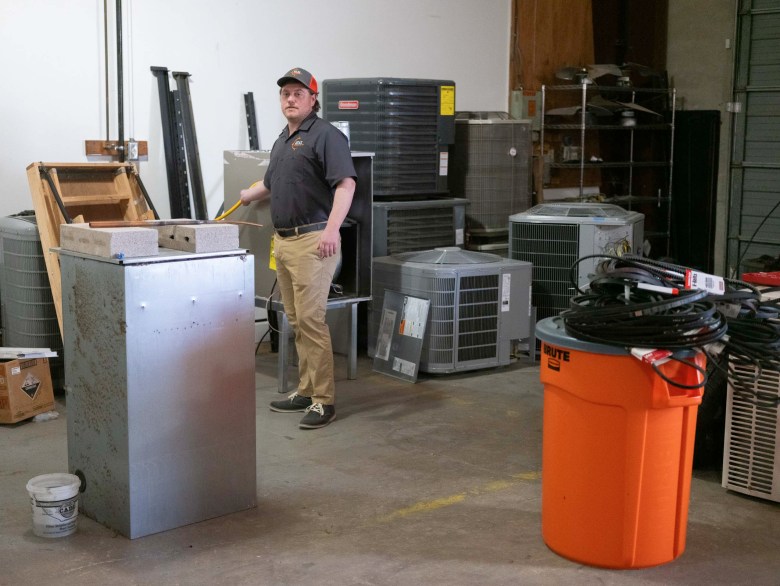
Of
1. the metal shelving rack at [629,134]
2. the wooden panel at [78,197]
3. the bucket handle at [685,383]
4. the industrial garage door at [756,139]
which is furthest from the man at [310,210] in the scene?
the industrial garage door at [756,139]

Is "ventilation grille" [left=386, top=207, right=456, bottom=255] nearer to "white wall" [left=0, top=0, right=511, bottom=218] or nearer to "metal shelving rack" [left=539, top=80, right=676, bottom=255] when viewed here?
"white wall" [left=0, top=0, right=511, bottom=218]

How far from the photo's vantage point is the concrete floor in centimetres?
307

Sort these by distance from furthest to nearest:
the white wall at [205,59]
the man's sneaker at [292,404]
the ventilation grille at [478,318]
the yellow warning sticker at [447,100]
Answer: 1. the yellow warning sticker at [447,100]
2. the ventilation grille at [478,318]
3. the white wall at [205,59]
4. the man's sneaker at [292,404]

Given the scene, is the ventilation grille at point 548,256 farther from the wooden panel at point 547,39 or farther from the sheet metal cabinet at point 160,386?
the sheet metal cabinet at point 160,386

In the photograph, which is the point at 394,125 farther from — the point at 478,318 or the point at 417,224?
the point at 478,318

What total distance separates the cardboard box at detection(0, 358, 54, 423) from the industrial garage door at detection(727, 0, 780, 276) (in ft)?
20.4

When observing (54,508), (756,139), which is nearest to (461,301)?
(54,508)

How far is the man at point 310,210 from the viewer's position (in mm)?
4551

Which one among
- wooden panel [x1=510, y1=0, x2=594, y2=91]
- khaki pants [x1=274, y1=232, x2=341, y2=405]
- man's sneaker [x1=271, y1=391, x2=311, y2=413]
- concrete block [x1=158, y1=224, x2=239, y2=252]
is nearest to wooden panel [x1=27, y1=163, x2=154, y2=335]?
khaki pants [x1=274, y1=232, x2=341, y2=405]

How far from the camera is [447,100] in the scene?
6.36 meters

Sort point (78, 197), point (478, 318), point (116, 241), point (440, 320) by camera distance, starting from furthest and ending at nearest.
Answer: point (478, 318) < point (440, 320) < point (78, 197) < point (116, 241)

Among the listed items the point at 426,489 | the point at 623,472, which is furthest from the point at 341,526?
the point at 623,472

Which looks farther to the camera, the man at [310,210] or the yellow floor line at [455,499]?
the man at [310,210]

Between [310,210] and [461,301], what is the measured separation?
1.30 metres
